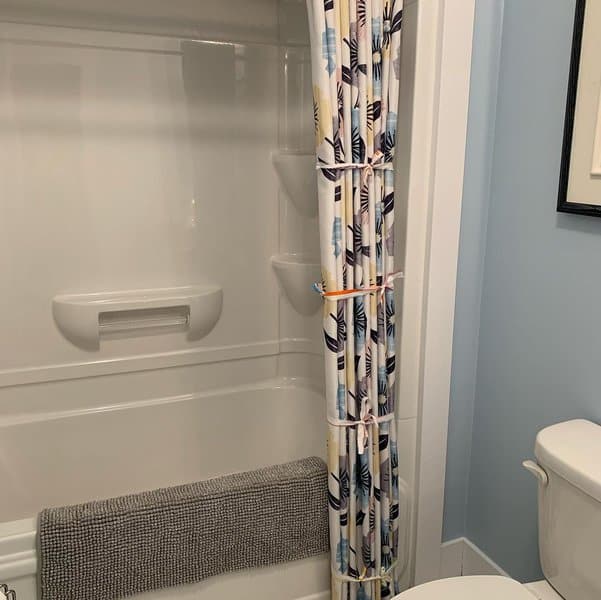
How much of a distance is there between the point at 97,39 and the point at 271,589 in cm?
169

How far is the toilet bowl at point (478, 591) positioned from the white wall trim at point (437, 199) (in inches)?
17.0

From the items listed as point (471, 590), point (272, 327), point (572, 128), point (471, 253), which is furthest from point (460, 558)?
point (572, 128)

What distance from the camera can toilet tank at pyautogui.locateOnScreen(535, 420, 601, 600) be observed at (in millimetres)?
1204

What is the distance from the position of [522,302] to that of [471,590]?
679 mm

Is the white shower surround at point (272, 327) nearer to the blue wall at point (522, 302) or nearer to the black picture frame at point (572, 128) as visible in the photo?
the blue wall at point (522, 302)

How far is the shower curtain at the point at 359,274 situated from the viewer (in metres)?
1.40

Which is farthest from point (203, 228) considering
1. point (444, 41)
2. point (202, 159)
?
point (444, 41)

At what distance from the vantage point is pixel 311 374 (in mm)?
2379

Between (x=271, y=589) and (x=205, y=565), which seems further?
(x=271, y=589)

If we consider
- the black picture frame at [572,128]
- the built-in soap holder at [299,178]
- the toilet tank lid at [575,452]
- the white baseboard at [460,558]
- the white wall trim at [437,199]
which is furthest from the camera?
the built-in soap holder at [299,178]

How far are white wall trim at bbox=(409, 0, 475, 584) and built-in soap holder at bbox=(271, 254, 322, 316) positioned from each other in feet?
2.20

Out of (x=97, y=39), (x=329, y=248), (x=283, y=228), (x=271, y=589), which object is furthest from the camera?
(x=283, y=228)

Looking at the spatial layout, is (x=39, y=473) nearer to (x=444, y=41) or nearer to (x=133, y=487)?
(x=133, y=487)

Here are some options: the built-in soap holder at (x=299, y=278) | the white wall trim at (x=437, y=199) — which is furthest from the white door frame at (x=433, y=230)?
the built-in soap holder at (x=299, y=278)
